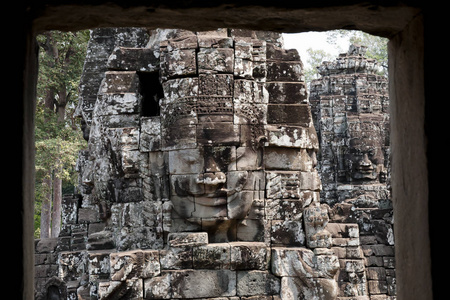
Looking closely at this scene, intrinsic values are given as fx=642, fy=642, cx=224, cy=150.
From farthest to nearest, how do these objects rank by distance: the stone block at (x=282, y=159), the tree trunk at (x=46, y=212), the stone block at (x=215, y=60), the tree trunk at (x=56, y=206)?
1. the tree trunk at (x=56, y=206)
2. the tree trunk at (x=46, y=212)
3. the stone block at (x=282, y=159)
4. the stone block at (x=215, y=60)

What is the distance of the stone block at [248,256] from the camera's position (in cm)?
816

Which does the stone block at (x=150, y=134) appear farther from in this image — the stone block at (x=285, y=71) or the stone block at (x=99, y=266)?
the stone block at (x=285, y=71)

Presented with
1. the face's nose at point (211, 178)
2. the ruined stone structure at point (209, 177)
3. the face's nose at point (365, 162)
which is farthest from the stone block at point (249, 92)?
the face's nose at point (365, 162)

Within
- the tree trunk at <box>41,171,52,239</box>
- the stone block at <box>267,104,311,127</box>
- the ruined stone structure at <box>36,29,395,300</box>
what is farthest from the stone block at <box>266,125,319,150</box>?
the tree trunk at <box>41,171,52,239</box>

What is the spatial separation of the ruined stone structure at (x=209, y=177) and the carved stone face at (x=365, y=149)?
36.6 ft

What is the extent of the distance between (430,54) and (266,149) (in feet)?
20.7

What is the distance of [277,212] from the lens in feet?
27.8

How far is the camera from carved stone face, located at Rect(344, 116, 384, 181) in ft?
64.5

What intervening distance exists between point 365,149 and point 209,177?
41.0 ft

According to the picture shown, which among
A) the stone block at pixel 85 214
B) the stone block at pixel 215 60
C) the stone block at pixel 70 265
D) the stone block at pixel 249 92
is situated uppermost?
the stone block at pixel 215 60

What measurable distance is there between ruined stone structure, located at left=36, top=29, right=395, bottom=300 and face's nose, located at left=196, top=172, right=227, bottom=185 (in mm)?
18

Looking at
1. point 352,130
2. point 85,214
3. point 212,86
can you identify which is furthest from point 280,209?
point 352,130

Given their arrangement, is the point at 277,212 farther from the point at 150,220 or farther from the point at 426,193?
the point at 426,193

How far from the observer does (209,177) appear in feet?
26.3
